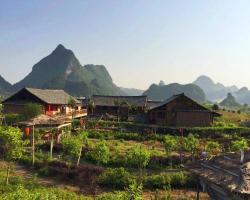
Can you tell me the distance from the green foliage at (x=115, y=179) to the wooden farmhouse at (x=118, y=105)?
1640 inches

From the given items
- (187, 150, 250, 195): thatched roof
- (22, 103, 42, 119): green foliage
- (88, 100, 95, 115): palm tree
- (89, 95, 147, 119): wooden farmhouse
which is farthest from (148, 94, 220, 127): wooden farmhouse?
(187, 150, 250, 195): thatched roof

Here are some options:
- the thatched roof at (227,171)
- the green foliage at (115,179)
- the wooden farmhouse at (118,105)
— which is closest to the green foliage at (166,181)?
the green foliage at (115,179)

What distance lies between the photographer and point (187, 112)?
59.2 metres

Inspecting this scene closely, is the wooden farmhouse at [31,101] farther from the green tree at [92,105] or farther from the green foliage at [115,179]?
the green foliage at [115,179]

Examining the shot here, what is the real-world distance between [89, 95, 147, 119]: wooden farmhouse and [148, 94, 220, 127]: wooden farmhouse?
13465 millimetres

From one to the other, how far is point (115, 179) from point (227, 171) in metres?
15.1

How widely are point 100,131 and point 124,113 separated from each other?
19.9 m

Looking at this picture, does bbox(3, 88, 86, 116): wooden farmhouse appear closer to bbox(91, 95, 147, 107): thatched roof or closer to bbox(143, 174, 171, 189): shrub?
bbox(91, 95, 147, 107): thatched roof

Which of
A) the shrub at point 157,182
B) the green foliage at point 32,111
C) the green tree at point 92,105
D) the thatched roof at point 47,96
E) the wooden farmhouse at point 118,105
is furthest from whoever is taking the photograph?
the green tree at point 92,105

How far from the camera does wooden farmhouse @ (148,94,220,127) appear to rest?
58906 millimetres

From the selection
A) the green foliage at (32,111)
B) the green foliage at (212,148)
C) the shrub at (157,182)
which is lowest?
the shrub at (157,182)

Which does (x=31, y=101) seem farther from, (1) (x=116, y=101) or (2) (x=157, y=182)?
(2) (x=157, y=182)

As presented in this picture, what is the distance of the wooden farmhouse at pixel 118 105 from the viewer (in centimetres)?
7342

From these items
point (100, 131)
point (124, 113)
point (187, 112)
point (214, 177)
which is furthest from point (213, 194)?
point (124, 113)
